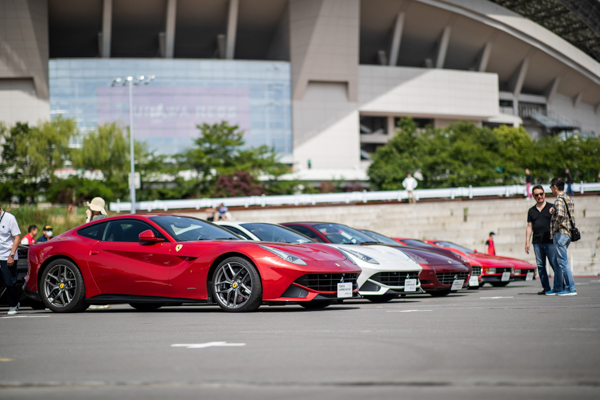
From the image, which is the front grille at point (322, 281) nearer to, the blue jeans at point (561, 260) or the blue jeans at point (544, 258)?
the blue jeans at point (561, 260)

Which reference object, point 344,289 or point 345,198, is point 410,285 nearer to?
point 344,289

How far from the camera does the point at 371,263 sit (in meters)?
11.1

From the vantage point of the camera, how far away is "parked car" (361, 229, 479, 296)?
493 inches

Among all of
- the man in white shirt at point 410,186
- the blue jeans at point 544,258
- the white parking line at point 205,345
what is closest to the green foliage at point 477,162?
the man in white shirt at point 410,186

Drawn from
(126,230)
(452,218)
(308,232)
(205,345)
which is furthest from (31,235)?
(452,218)

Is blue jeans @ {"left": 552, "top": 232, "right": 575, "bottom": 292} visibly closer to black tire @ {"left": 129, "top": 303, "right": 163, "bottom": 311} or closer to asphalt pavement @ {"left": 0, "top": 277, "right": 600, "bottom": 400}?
asphalt pavement @ {"left": 0, "top": 277, "right": 600, "bottom": 400}

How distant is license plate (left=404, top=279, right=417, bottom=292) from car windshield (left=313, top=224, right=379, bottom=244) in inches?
55.0

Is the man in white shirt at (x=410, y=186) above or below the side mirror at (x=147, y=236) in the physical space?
above

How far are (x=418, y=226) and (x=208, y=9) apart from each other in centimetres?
3384

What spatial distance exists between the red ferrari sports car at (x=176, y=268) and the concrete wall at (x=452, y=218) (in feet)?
89.2


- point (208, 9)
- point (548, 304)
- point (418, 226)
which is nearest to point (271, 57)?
A: point (208, 9)

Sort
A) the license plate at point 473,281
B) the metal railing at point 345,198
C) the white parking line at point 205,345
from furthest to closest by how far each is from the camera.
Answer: the metal railing at point 345,198 < the license plate at point 473,281 < the white parking line at point 205,345

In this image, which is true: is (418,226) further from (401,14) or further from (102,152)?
(401,14)

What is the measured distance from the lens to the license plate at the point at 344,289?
9068 millimetres
